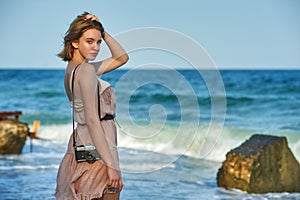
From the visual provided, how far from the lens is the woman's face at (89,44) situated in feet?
10.8

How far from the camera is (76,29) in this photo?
3279mm

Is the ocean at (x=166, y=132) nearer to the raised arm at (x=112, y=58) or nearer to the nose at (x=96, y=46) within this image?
the raised arm at (x=112, y=58)

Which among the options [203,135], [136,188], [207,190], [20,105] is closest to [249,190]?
[207,190]

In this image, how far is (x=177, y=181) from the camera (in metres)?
9.46

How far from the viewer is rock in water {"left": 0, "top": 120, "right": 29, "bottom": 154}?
11196 millimetres

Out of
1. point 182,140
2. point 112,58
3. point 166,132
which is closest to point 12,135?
point 182,140

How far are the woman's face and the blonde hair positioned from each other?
0.02 m

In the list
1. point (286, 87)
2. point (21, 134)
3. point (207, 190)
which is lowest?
point (207, 190)

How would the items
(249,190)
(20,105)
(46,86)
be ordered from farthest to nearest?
(46,86) < (20,105) < (249,190)

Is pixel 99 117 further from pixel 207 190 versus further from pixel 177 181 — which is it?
pixel 177 181

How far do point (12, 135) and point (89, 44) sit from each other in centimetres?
843

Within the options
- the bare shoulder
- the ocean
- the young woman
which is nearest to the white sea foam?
the ocean

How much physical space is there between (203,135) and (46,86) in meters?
25.0

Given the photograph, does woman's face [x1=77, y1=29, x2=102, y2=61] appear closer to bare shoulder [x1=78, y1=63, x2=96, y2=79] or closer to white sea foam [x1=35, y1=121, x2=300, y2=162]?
bare shoulder [x1=78, y1=63, x2=96, y2=79]
